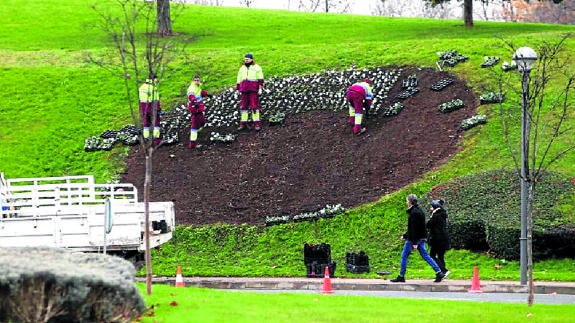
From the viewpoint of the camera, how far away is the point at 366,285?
2175 centimetres

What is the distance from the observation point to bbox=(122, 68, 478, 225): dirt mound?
29.5 meters

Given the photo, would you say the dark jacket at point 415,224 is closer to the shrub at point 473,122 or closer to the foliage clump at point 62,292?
the foliage clump at point 62,292

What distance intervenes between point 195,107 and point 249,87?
1.73m

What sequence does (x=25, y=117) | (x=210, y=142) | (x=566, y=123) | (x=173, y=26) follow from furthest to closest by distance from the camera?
(x=173, y=26) → (x=25, y=117) → (x=210, y=142) → (x=566, y=123)

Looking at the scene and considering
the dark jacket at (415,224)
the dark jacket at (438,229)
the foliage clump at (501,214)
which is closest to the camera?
the dark jacket at (415,224)

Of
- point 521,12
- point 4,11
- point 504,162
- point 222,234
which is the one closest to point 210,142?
point 222,234

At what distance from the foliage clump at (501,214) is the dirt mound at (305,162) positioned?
2541mm

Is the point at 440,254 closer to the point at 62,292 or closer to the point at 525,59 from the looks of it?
the point at 525,59

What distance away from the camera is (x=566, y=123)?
31.8 meters

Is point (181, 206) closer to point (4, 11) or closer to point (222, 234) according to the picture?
point (222, 234)

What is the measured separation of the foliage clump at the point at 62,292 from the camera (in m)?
11.9

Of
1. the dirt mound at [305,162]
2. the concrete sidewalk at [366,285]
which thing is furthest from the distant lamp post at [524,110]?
the dirt mound at [305,162]

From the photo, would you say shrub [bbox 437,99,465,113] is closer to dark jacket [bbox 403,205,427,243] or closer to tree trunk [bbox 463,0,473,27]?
dark jacket [bbox 403,205,427,243]

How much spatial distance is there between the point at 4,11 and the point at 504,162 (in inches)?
1536
